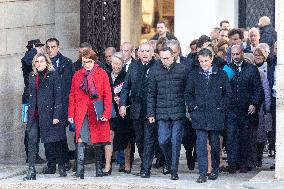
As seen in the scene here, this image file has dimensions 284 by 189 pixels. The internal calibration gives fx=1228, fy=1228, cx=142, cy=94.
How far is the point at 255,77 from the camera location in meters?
17.8

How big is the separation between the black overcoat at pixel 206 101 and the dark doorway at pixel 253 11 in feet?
30.6

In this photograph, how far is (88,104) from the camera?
56.6 feet

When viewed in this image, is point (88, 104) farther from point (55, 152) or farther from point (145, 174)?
point (145, 174)

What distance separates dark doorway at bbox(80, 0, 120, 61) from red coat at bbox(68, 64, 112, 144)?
2884 millimetres

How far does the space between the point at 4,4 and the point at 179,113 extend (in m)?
4.56

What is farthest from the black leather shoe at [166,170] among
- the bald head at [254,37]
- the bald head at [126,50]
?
the bald head at [254,37]

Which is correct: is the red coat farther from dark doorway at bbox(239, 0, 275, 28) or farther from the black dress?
dark doorway at bbox(239, 0, 275, 28)

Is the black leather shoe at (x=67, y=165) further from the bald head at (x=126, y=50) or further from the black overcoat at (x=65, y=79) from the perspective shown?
the bald head at (x=126, y=50)

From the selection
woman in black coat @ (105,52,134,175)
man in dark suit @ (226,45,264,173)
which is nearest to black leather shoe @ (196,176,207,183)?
man in dark suit @ (226,45,264,173)

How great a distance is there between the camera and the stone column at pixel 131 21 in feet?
78.6

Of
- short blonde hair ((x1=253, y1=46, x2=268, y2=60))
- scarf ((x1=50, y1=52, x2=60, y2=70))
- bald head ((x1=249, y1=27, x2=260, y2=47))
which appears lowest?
scarf ((x1=50, y1=52, x2=60, y2=70))

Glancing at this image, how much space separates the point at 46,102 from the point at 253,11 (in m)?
9.88

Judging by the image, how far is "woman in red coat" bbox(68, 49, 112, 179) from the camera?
17219 mm

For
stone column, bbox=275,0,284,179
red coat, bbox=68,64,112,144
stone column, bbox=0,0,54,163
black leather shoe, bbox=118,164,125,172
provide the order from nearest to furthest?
stone column, bbox=275,0,284,179 < red coat, bbox=68,64,112,144 < black leather shoe, bbox=118,164,125,172 < stone column, bbox=0,0,54,163
